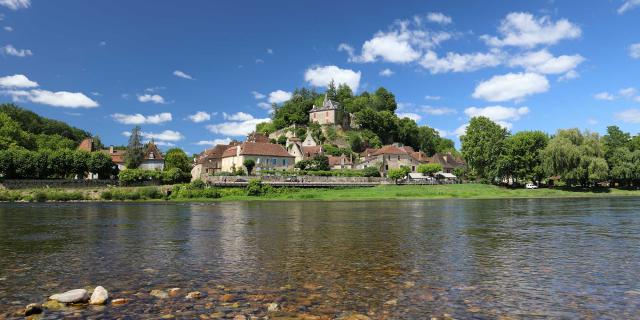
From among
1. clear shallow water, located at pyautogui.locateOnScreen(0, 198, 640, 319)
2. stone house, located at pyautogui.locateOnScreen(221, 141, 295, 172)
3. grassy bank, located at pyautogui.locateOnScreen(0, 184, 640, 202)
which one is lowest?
clear shallow water, located at pyautogui.locateOnScreen(0, 198, 640, 319)

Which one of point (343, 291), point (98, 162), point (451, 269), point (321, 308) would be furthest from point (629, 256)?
point (98, 162)

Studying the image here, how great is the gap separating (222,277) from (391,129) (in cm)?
14445

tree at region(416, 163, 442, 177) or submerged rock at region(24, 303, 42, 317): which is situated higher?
tree at region(416, 163, 442, 177)

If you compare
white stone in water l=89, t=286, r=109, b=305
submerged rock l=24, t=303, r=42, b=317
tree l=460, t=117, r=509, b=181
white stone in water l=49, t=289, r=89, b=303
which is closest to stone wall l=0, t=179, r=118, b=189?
tree l=460, t=117, r=509, b=181

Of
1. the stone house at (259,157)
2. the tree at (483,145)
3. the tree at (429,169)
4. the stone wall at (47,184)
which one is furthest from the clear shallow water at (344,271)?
the tree at (429,169)

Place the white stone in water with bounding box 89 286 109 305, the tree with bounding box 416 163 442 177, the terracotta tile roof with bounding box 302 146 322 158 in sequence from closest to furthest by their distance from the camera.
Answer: the white stone in water with bounding box 89 286 109 305 → the tree with bounding box 416 163 442 177 → the terracotta tile roof with bounding box 302 146 322 158

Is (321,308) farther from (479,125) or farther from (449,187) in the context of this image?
(479,125)

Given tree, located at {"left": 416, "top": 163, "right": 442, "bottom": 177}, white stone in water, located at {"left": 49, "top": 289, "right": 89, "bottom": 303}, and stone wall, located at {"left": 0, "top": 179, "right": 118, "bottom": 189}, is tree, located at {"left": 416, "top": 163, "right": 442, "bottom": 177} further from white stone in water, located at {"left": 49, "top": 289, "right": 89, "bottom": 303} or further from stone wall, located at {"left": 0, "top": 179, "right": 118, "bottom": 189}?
white stone in water, located at {"left": 49, "top": 289, "right": 89, "bottom": 303}

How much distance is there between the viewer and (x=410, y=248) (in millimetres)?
19312

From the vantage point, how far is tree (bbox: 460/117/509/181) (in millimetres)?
90625

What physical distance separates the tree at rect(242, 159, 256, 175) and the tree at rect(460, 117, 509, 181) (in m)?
46.6

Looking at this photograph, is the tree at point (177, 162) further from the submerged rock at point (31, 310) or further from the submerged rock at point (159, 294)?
the submerged rock at point (31, 310)

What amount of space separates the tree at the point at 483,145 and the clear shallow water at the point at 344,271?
66.5 m

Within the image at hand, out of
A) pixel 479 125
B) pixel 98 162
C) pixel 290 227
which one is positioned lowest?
pixel 290 227
